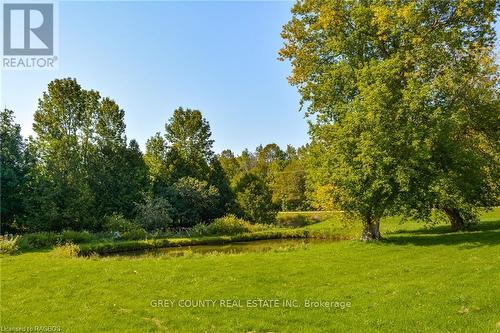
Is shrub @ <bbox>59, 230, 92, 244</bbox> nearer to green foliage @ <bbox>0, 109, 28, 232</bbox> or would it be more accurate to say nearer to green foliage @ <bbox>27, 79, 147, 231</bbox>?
green foliage @ <bbox>27, 79, 147, 231</bbox>

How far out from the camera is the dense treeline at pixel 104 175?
132ft

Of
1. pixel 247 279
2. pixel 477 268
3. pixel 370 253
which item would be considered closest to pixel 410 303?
pixel 477 268

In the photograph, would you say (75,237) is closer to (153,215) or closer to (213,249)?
(153,215)

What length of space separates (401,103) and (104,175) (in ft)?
124


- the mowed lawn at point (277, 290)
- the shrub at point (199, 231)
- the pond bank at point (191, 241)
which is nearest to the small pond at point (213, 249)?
the pond bank at point (191, 241)

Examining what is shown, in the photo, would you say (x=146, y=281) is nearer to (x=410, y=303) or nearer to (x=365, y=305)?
(x=365, y=305)

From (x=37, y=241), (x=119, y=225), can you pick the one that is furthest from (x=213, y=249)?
(x=37, y=241)

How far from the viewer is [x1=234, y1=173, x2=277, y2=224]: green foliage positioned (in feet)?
167

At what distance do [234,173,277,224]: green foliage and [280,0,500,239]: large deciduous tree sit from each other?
2422 centimetres

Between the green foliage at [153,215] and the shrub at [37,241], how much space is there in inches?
428

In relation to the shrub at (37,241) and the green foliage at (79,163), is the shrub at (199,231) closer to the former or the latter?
the green foliage at (79,163)

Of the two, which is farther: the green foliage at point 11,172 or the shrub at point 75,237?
the green foliage at point 11,172

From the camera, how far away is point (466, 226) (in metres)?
30.8

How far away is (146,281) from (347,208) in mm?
14289
